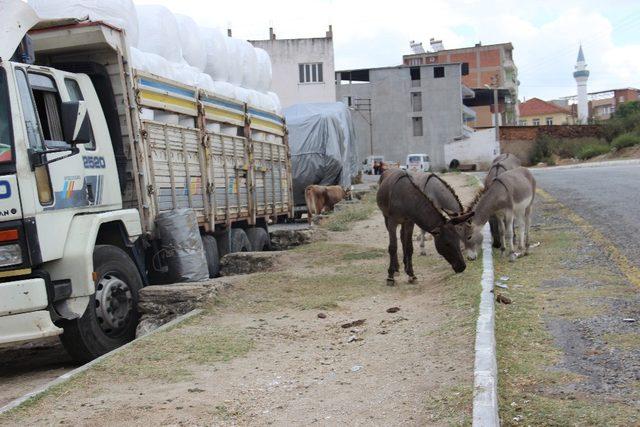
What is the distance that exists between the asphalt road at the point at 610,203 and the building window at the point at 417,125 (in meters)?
39.5

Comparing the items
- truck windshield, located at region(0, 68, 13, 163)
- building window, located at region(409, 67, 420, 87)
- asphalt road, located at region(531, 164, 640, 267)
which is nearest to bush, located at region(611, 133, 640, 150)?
building window, located at region(409, 67, 420, 87)

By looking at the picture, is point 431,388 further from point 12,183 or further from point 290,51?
point 290,51

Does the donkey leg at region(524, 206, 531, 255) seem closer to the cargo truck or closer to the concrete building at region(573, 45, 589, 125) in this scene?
the cargo truck

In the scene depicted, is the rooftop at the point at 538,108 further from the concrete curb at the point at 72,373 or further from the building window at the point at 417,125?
the concrete curb at the point at 72,373

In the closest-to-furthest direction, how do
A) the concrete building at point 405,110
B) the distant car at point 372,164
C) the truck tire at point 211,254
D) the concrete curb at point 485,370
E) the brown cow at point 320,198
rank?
the concrete curb at point 485,370 → the truck tire at point 211,254 → the brown cow at point 320,198 → the distant car at point 372,164 → the concrete building at point 405,110

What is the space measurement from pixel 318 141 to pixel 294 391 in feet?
62.8

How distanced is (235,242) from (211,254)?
114 cm

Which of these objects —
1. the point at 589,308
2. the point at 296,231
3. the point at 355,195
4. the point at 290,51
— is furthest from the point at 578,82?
the point at 589,308

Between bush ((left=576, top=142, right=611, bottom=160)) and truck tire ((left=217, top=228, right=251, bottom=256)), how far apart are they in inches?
1553

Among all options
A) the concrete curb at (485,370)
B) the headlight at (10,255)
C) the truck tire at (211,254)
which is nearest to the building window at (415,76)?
the truck tire at (211,254)

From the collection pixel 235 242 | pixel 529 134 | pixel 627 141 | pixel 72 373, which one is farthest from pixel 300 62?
pixel 72 373

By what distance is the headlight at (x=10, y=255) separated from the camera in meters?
5.68

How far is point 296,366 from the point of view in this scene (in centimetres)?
561

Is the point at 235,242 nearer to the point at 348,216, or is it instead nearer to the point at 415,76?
the point at 348,216
